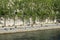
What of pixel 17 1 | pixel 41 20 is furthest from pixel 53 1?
pixel 17 1

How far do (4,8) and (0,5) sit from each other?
5.97 feet

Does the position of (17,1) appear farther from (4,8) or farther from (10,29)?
(10,29)

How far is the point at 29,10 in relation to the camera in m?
103

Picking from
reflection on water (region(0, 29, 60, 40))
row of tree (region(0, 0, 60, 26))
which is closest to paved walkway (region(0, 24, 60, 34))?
reflection on water (region(0, 29, 60, 40))

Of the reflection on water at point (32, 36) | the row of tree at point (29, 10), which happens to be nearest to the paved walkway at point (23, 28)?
the reflection on water at point (32, 36)

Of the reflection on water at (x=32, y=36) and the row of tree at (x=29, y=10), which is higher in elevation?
the row of tree at (x=29, y=10)

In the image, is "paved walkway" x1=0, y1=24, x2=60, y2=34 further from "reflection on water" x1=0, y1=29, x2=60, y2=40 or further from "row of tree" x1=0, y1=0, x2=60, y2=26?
"row of tree" x1=0, y1=0, x2=60, y2=26

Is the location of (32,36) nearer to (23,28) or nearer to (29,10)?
(23,28)

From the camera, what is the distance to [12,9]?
9869cm

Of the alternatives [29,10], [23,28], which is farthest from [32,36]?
[29,10]

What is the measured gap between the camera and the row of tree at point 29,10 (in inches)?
3841

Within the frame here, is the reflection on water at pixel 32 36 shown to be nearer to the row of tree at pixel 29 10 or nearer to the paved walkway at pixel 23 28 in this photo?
the paved walkway at pixel 23 28

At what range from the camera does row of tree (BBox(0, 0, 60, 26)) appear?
97.6 meters

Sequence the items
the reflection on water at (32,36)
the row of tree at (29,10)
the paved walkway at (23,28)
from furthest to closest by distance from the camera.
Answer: the row of tree at (29,10) < the paved walkway at (23,28) < the reflection on water at (32,36)
